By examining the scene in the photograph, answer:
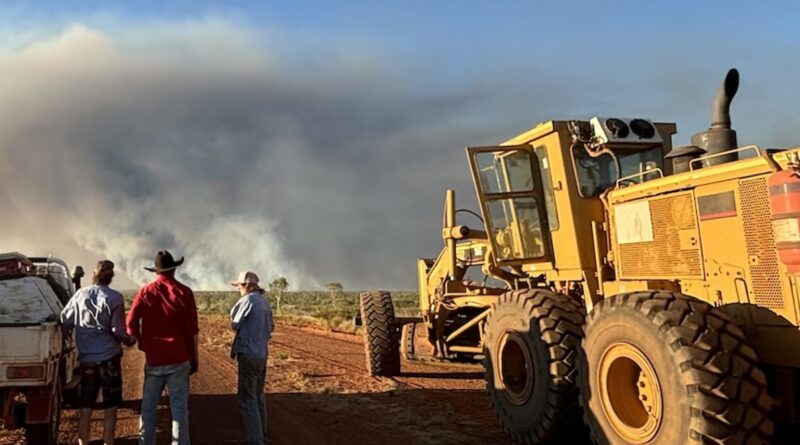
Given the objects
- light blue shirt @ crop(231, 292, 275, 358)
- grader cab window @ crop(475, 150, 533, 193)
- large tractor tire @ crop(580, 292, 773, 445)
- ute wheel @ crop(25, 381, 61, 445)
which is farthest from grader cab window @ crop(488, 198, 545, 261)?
ute wheel @ crop(25, 381, 61, 445)

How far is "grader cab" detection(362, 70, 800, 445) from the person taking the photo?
5.19 meters

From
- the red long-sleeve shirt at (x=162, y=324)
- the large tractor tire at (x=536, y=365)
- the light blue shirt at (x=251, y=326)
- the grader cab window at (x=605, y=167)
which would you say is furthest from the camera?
the grader cab window at (x=605, y=167)

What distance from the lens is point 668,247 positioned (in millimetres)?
6559

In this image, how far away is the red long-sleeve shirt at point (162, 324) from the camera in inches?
244

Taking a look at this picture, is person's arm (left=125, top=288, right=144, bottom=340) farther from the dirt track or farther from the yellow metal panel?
the yellow metal panel

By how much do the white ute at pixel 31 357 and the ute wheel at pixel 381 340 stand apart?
5.88 meters

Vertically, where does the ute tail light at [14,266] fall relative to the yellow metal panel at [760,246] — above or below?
above

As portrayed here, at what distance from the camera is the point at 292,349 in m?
18.6

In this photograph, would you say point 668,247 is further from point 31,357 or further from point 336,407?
point 31,357

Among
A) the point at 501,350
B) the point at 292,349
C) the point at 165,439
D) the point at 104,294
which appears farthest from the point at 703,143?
the point at 292,349

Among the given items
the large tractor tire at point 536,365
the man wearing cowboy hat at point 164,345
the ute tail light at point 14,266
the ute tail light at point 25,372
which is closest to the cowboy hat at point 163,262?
the man wearing cowboy hat at point 164,345

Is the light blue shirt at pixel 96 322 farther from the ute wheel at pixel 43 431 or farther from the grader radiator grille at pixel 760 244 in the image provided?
the grader radiator grille at pixel 760 244

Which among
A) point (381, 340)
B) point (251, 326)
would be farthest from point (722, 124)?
point (381, 340)

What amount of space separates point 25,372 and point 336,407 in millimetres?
4542
